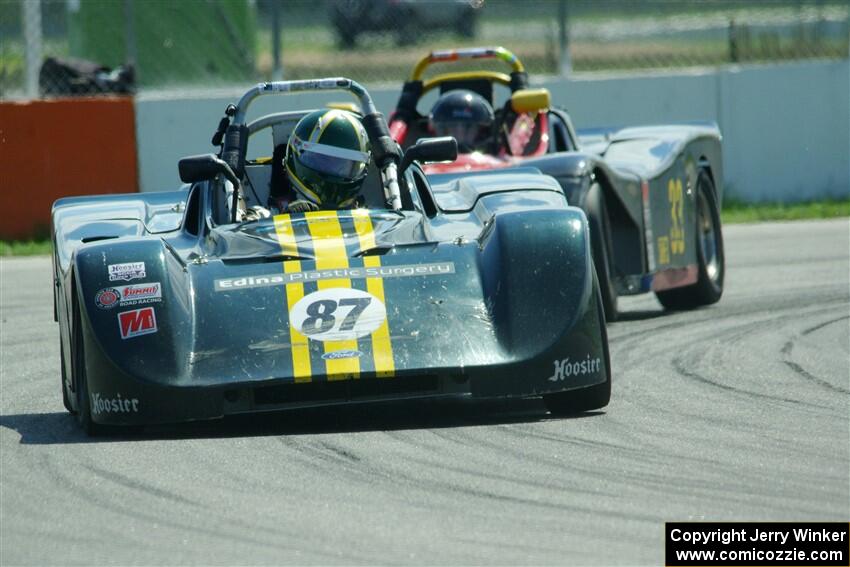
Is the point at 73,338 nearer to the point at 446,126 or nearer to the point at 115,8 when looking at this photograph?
the point at 446,126

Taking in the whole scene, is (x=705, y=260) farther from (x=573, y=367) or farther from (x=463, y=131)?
(x=573, y=367)

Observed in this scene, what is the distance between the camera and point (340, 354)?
6.08m

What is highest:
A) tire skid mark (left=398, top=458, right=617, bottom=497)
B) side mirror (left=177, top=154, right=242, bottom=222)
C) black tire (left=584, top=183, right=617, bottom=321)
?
side mirror (left=177, top=154, right=242, bottom=222)

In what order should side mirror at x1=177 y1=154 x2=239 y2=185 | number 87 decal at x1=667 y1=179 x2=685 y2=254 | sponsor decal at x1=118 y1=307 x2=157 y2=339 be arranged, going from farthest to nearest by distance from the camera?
number 87 decal at x1=667 y1=179 x2=685 y2=254 < side mirror at x1=177 y1=154 x2=239 y2=185 < sponsor decal at x1=118 y1=307 x2=157 y2=339

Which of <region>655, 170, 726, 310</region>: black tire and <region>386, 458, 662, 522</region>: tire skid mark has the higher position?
<region>386, 458, 662, 522</region>: tire skid mark

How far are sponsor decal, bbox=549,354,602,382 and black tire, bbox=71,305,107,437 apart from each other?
5.40ft

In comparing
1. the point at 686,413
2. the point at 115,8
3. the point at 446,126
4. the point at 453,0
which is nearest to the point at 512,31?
the point at 453,0

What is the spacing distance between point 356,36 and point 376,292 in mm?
9853

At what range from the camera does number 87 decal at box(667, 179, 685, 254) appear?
995cm

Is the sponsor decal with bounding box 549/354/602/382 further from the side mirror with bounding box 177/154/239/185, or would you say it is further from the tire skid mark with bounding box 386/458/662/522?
the side mirror with bounding box 177/154/239/185

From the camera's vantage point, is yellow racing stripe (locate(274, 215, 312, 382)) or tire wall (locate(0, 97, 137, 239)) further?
tire wall (locate(0, 97, 137, 239))

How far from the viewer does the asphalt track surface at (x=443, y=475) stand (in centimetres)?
450

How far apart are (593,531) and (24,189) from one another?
1014 cm

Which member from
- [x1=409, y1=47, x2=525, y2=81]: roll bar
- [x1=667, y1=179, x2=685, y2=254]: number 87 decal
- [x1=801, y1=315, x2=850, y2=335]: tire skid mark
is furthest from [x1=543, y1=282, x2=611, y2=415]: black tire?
[x1=409, y1=47, x2=525, y2=81]: roll bar
